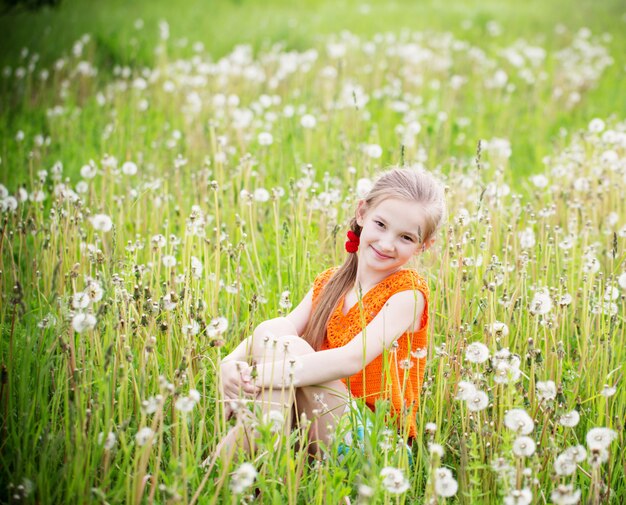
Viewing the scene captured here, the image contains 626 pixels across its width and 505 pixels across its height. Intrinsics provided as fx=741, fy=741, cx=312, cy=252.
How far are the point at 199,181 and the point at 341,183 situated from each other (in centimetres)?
91

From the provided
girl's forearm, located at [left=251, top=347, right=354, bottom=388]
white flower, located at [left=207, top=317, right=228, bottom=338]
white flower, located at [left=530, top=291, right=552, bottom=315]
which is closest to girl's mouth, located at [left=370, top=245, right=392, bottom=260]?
girl's forearm, located at [left=251, top=347, right=354, bottom=388]

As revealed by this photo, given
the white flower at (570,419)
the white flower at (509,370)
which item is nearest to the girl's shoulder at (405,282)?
the white flower at (509,370)

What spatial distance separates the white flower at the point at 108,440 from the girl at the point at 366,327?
56 cm

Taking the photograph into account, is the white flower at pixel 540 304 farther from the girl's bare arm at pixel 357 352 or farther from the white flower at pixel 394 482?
the white flower at pixel 394 482

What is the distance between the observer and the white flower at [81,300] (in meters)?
2.38

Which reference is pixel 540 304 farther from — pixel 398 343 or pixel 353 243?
pixel 353 243

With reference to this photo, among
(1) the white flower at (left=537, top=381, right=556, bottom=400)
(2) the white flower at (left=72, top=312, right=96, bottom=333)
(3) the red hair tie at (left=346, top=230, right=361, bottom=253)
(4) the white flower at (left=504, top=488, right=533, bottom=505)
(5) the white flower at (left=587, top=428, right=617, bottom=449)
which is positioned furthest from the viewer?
(3) the red hair tie at (left=346, top=230, right=361, bottom=253)

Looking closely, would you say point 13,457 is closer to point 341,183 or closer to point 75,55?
point 341,183

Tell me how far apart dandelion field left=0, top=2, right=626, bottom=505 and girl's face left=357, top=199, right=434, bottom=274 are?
192 millimetres

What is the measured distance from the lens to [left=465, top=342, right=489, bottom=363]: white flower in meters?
2.49

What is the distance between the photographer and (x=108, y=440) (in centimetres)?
204

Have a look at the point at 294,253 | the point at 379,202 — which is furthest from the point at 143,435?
the point at 294,253

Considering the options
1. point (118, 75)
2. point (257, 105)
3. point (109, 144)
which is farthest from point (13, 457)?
point (118, 75)

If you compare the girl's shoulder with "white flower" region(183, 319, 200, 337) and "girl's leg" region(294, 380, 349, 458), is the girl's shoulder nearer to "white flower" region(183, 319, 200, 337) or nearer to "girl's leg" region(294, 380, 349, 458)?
"girl's leg" region(294, 380, 349, 458)
